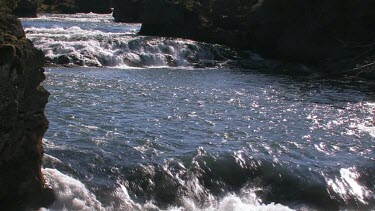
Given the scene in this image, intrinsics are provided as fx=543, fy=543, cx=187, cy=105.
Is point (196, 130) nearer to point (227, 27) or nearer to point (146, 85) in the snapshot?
point (146, 85)

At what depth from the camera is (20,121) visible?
34.1ft

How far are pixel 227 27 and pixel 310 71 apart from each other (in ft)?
39.1

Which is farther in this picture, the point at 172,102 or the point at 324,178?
the point at 172,102

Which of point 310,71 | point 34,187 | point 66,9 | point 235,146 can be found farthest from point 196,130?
point 66,9

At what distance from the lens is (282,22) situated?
44875mm

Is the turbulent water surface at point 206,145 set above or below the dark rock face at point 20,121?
below

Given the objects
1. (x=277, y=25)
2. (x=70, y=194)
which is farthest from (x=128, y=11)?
(x=70, y=194)

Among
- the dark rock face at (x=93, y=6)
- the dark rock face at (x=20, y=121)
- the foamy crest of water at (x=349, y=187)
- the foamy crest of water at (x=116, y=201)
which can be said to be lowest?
the dark rock face at (x=93, y=6)

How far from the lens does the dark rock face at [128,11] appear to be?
73.7m

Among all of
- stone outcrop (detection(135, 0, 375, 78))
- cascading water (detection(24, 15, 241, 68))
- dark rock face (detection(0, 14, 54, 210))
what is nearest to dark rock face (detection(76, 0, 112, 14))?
stone outcrop (detection(135, 0, 375, 78))

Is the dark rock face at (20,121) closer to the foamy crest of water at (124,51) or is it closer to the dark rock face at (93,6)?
the foamy crest of water at (124,51)

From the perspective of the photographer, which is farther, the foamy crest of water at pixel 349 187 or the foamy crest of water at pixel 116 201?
the foamy crest of water at pixel 349 187

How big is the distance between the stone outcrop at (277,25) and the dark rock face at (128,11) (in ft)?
75.3

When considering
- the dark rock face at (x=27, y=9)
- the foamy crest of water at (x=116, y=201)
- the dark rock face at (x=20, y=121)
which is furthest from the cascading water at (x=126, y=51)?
the dark rock face at (x=27, y=9)
